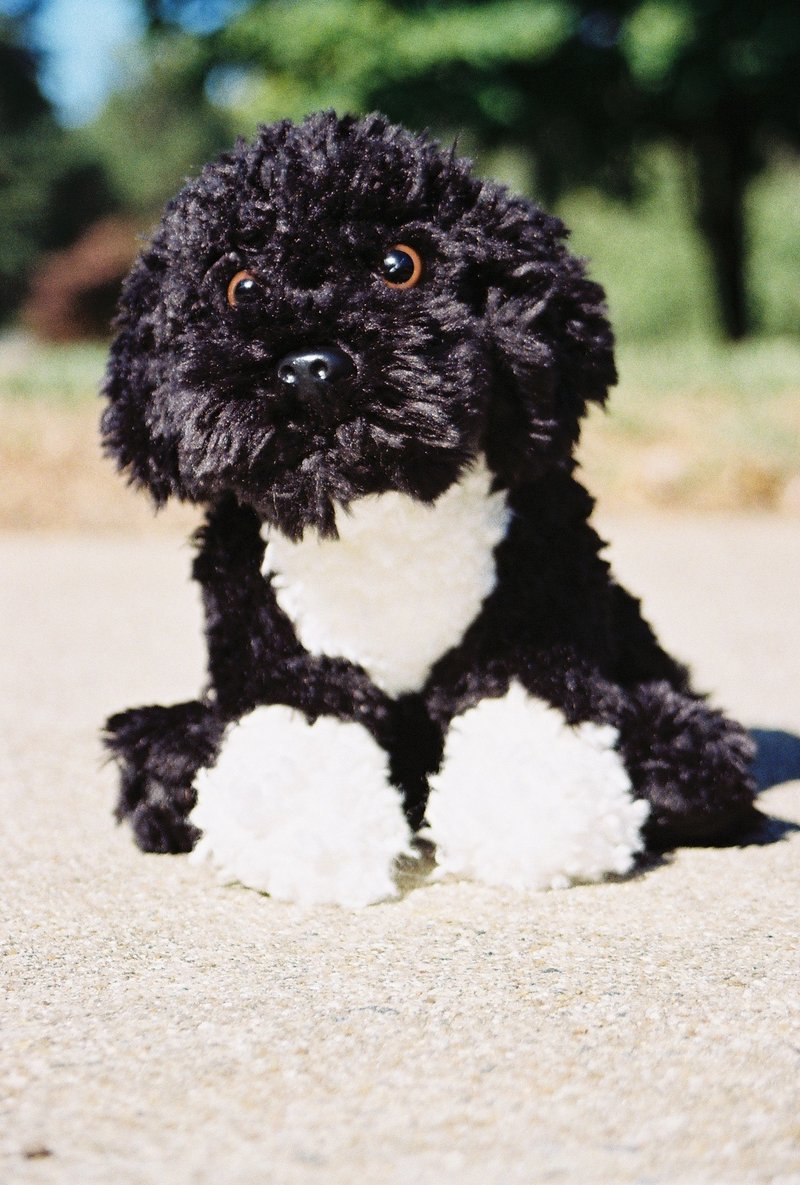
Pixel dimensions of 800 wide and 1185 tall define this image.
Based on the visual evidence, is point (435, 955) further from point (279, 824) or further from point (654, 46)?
point (654, 46)

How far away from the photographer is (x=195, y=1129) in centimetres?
133

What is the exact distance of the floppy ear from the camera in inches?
83.2

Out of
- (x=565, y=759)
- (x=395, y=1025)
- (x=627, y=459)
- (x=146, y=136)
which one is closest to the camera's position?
(x=395, y=1025)

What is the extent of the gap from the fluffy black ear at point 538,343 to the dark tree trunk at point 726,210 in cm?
1399

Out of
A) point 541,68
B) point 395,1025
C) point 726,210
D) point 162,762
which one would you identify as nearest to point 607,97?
point 541,68

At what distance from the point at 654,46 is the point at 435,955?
1177 cm

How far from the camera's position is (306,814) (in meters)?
1.99

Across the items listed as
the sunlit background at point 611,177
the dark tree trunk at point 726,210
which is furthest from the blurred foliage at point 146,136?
the dark tree trunk at point 726,210

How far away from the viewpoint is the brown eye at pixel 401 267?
2014 mm

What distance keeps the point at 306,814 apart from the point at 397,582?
396mm

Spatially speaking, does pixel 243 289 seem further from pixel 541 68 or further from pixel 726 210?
pixel 726 210

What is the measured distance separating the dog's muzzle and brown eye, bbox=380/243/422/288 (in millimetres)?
164

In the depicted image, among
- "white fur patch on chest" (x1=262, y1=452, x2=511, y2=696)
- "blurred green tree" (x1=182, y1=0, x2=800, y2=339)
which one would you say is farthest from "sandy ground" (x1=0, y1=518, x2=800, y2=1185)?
"blurred green tree" (x1=182, y1=0, x2=800, y2=339)

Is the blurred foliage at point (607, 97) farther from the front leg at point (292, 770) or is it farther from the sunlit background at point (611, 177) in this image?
the front leg at point (292, 770)
